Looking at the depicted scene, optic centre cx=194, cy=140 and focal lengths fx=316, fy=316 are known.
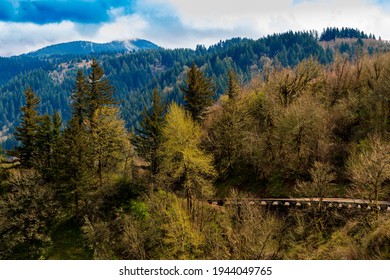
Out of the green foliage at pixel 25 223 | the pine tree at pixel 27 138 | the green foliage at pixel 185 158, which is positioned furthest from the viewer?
the pine tree at pixel 27 138

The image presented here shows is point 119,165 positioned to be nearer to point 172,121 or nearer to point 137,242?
point 172,121

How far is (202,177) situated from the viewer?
47.6 m

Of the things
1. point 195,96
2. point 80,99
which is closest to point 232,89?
point 195,96

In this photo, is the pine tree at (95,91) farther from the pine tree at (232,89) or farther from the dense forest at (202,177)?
the pine tree at (232,89)

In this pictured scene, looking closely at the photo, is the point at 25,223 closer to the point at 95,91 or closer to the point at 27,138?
the point at 27,138

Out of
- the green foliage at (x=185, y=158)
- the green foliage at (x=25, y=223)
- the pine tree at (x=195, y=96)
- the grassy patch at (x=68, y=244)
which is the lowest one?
the grassy patch at (x=68, y=244)

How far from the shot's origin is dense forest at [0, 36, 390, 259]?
34.2m

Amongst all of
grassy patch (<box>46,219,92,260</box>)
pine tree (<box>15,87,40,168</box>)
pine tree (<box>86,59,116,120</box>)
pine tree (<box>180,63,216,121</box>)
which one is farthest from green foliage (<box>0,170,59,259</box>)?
pine tree (<box>180,63,216,121</box>)

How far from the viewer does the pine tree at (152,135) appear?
48.5 meters

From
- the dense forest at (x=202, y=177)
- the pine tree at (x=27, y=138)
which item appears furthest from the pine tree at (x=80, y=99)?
the pine tree at (x=27, y=138)

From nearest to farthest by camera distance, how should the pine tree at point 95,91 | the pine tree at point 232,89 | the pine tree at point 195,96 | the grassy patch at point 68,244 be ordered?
the grassy patch at point 68,244 → the pine tree at point 95,91 → the pine tree at point 195,96 → the pine tree at point 232,89

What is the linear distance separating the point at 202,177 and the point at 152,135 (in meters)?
10.1

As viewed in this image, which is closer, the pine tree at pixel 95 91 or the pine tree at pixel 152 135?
the pine tree at pixel 152 135

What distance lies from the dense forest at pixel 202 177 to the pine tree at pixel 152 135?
0.17m
